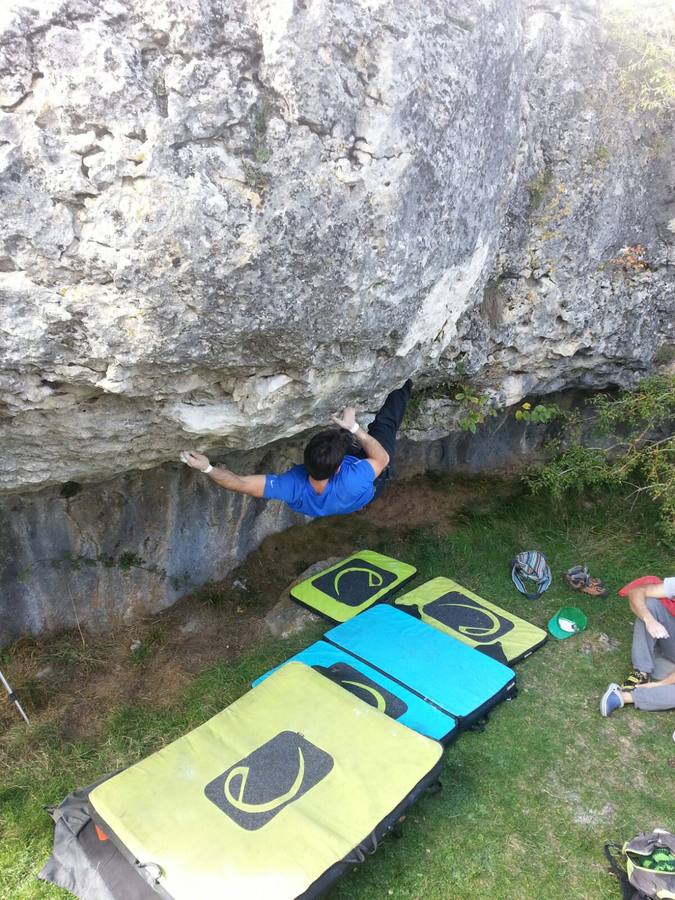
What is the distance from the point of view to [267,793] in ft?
12.0

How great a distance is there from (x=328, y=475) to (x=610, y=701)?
2966 mm

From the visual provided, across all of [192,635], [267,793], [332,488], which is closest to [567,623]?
[332,488]

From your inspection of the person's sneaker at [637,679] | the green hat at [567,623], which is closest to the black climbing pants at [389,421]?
the green hat at [567,623]

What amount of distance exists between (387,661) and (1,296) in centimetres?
398

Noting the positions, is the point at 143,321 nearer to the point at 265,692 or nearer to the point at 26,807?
the point at 265,692

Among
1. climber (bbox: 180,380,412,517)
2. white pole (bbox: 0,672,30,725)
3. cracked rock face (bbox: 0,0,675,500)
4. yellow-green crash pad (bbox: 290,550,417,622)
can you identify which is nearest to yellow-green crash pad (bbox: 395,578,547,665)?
yellow-green crash pad (bbox: 290,550,417,622)

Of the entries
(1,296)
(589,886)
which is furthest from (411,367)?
(589,886)

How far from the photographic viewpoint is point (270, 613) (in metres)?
5.90

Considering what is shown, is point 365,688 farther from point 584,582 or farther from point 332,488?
point 584,582

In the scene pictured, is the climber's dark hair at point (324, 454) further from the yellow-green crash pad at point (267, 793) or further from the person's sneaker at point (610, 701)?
the person's sneaker at point (610, 701)

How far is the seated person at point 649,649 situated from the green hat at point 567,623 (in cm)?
55

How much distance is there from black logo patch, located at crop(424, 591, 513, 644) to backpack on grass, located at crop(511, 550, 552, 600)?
59cm

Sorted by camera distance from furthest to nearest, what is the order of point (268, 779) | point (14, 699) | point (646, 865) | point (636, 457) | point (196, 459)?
point (636, 457) < point (14, 699) < point (196, 459) < point (268, 779) < point (646, 865)

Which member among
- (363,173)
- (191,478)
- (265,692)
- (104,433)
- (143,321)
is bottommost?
(265,692)
